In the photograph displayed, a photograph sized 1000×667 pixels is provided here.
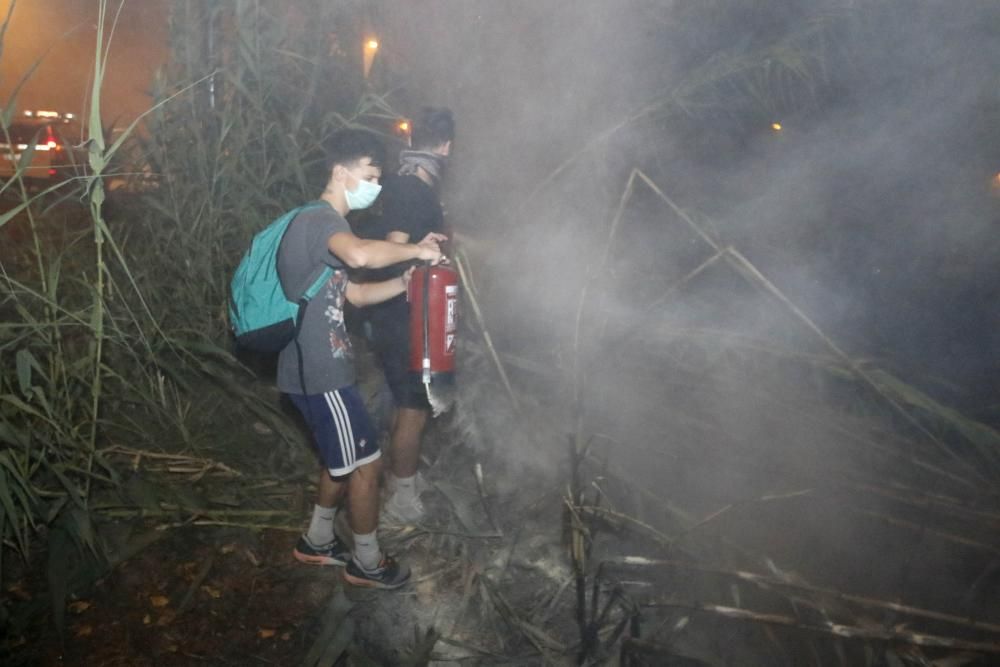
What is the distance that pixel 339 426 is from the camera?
2.67 m

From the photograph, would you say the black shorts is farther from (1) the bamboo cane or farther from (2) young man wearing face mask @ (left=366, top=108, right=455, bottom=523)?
(1) the bamboo cane

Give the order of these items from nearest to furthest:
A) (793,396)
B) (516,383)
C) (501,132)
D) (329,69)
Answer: (793,396)
(516,383)
(329,69)
(501,132)

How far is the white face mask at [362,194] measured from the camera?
270 centimetres

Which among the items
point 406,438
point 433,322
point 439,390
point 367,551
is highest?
point 433,322

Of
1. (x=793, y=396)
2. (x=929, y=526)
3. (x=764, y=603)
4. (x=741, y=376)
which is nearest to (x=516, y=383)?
(x=741, y=376)

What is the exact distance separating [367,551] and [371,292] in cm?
115

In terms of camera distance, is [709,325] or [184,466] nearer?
[184,466]

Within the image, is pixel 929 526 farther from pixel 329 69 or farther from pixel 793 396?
pixel 329 69

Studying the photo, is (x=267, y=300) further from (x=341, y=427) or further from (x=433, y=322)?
(x=433, y=322)

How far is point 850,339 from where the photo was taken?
15.2 ft

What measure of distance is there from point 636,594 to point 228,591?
1.78 meters

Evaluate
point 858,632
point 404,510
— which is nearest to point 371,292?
point 404,510

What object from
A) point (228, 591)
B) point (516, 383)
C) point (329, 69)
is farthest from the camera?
point (329, 69)

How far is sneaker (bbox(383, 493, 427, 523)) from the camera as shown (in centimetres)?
336
